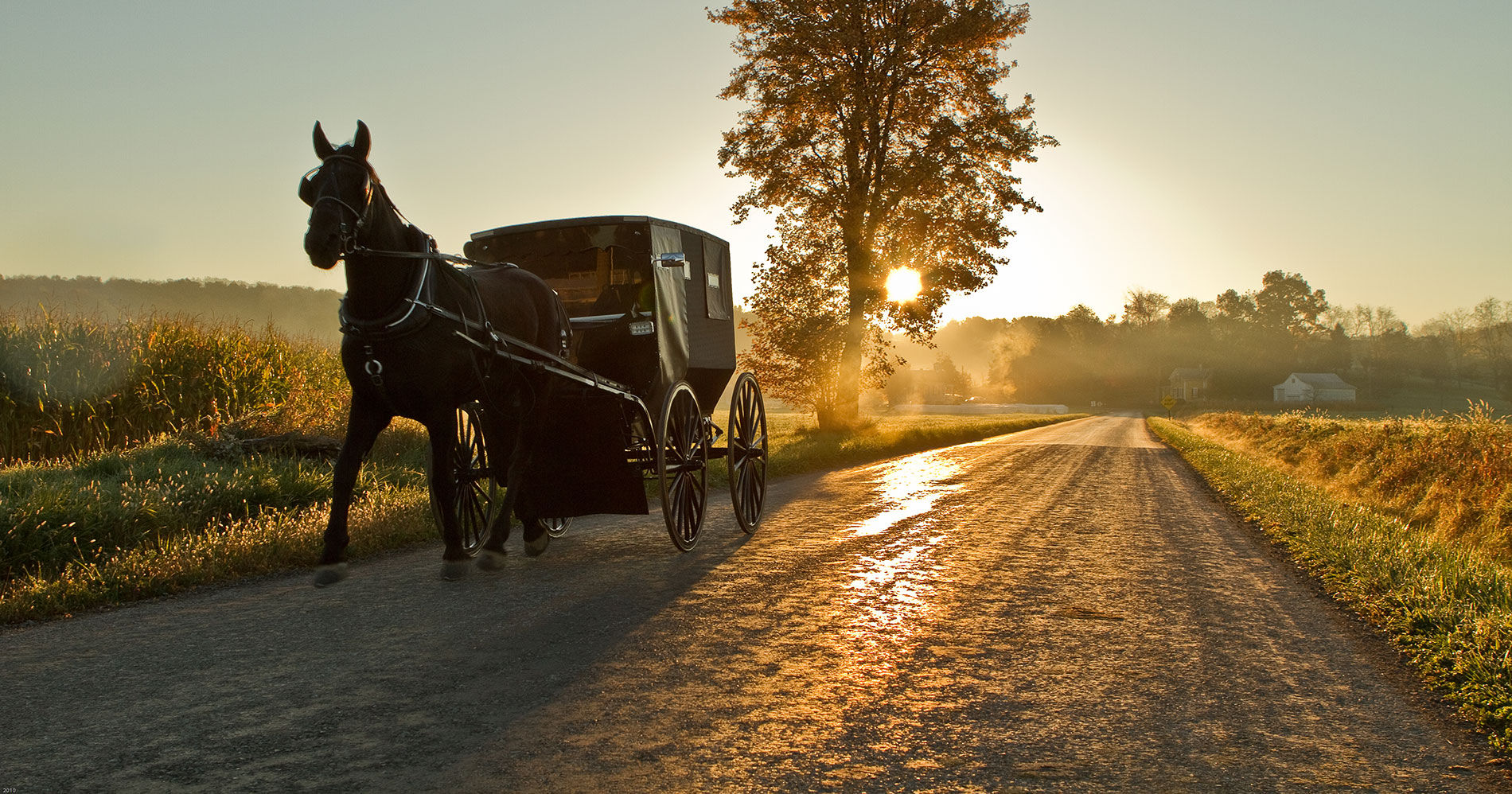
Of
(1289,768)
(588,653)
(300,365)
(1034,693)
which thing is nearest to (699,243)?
(588,653)

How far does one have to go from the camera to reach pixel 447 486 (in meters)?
6.31

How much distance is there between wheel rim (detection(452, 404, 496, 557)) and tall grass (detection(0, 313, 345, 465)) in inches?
258

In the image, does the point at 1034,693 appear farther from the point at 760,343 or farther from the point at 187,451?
the point at 760,343

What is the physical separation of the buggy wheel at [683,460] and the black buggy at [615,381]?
14 mm

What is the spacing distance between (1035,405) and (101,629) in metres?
105

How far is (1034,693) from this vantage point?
13.7 ft

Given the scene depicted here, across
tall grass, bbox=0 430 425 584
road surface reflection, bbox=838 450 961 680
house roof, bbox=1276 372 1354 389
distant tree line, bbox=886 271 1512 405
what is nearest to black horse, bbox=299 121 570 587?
tall grass, bbox=0 430 425 584

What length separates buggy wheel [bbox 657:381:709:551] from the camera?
24.8ft

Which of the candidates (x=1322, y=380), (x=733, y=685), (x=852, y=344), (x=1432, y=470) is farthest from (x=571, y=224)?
(x=1322, y=380)

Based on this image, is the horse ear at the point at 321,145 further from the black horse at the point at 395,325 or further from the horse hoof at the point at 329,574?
the horse hoof at the point at 329,574

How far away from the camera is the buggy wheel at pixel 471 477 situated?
24.3 feet

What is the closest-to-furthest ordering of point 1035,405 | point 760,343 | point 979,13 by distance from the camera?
point 979,13 → point 760,343 → point 1035,405

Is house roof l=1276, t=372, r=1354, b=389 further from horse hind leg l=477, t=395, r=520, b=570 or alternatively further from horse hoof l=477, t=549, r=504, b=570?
horse hoof l=477, t=549, r=504, b=570

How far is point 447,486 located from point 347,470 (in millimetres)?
650
